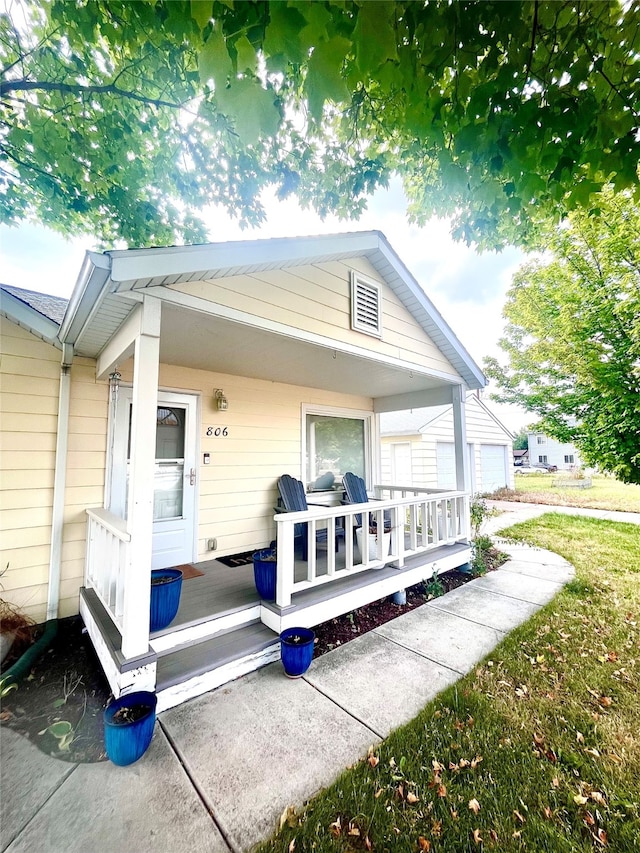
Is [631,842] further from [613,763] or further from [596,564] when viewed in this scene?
Answer: [596,564]

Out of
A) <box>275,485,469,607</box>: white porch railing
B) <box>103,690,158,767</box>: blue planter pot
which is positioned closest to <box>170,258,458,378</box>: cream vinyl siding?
<box>275,485,469,607</box>: white porch railing

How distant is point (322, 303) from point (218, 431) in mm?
2251

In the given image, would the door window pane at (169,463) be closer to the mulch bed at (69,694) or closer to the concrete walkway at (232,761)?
the mulch bed at (69,694)

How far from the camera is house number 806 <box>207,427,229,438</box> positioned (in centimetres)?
471

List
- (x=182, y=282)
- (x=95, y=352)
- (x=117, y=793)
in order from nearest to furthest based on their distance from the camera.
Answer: (x=117, y=793) < (x=182, y=282) < (x=95, y=352)

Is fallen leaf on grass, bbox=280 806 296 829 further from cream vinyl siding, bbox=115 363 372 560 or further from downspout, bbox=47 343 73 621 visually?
cream vinyl siding, bbox=115 363 372 560

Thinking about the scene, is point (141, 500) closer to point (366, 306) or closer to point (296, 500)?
point (296, 500)

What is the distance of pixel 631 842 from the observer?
5.27 ft

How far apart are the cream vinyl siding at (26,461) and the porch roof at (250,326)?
0.48m

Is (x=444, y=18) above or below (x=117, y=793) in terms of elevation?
above

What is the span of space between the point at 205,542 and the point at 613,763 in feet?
13.8

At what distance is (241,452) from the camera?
5.01 meters

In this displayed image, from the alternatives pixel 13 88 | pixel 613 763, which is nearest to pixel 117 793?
pixel 613 763

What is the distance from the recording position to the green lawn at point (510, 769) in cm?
162
